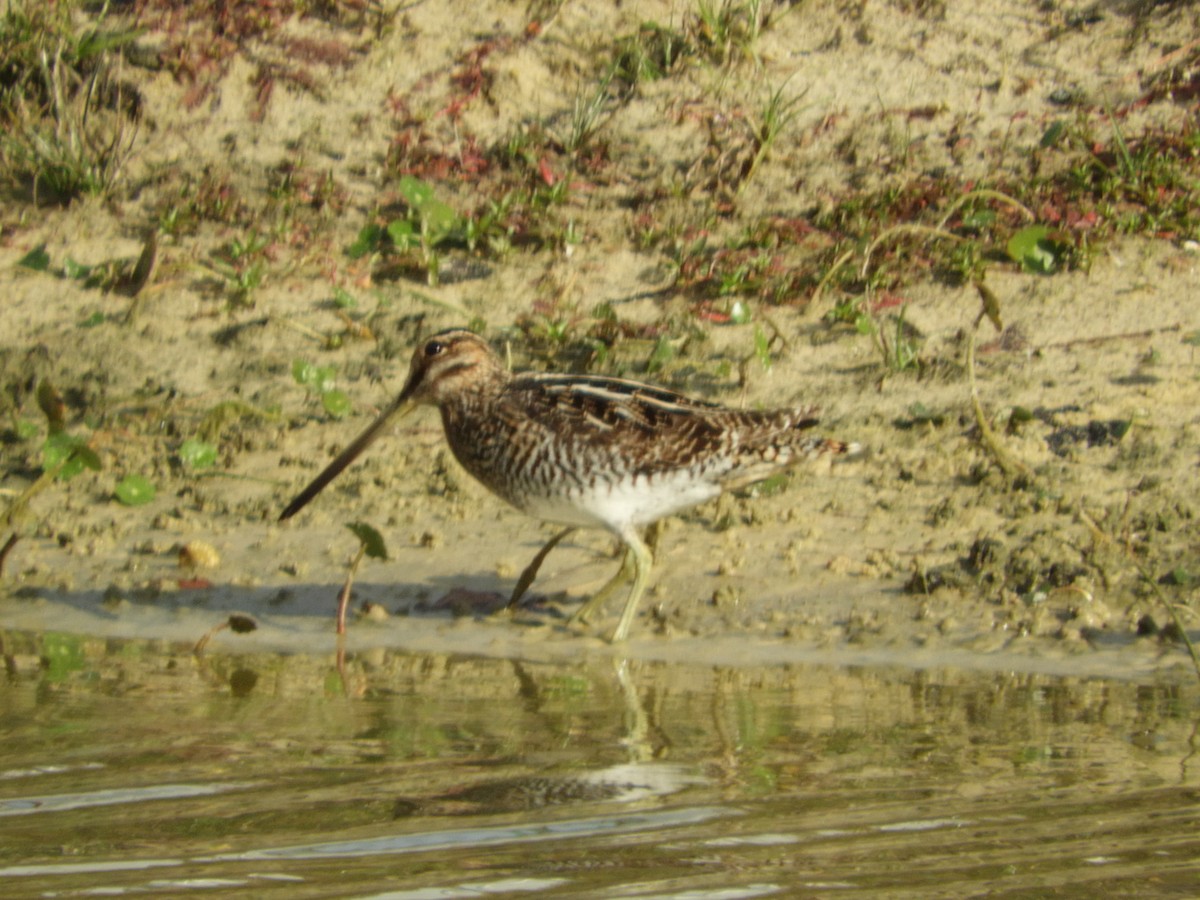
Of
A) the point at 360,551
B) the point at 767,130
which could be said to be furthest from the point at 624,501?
the point at 767,130

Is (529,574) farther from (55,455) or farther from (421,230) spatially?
(421,230)

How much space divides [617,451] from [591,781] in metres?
1.62

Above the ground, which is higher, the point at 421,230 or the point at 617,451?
the point at 421,230

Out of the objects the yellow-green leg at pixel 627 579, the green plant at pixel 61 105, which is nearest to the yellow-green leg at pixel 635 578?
the yellow-green leg at pixel 627 579

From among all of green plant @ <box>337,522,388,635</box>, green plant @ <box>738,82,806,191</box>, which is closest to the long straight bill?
green plant @ <box>337,522,388,635</box>

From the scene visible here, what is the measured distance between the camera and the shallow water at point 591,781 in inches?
113

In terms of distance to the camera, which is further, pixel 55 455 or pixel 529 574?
pixel 55 455

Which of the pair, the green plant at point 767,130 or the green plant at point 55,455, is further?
the green plant at point 767,130

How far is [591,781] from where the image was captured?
135 inches

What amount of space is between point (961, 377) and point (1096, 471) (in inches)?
28.7

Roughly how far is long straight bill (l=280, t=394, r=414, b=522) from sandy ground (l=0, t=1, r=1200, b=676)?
18cm

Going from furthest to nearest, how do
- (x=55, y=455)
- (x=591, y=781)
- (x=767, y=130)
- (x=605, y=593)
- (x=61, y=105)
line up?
(x=61, y=105) → (x=767, y=130) → (x=55, y=455) → (x=605, y=593) → (x=591, y=781)

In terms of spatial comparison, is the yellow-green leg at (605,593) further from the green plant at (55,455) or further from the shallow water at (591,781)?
the green plant at (55,455)

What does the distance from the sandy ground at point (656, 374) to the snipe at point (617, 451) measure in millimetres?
335
